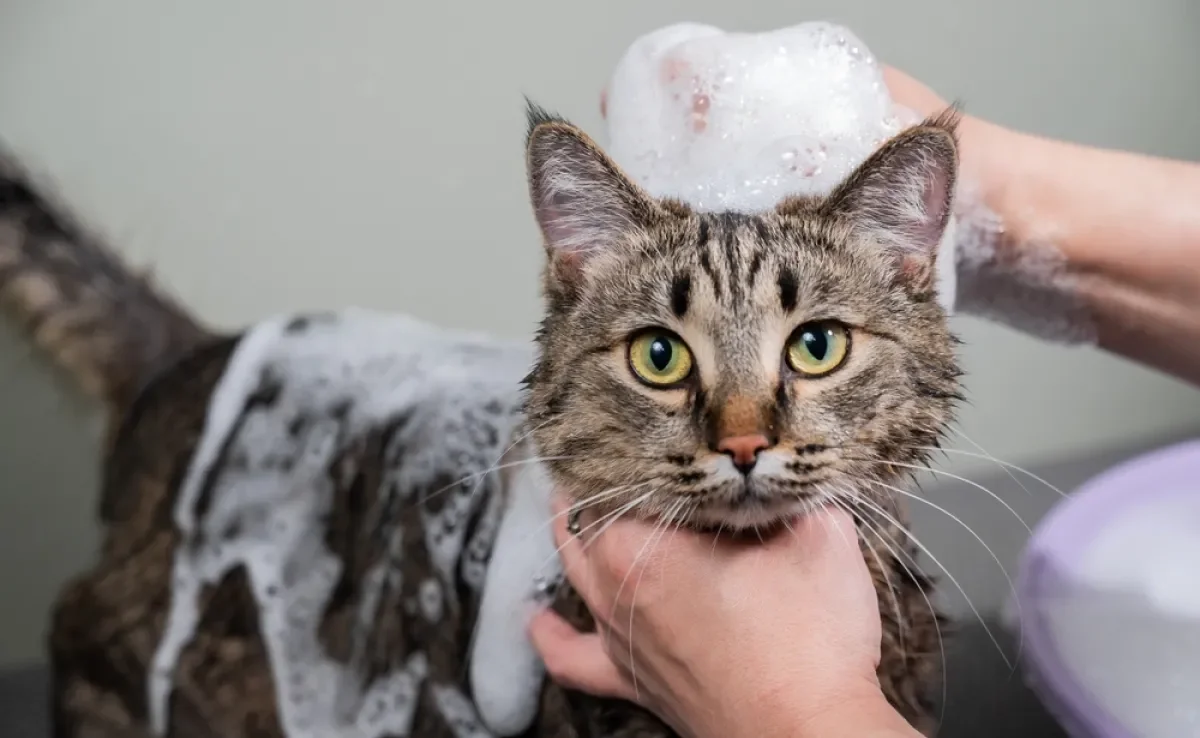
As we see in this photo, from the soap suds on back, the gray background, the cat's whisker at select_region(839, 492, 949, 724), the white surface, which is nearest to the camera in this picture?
the cat's whisker at select_region(839, 492, 949, 724)

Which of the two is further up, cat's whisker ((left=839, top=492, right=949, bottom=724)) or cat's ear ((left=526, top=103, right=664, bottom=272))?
cat's ear ((left=526, top=103, right=664, bottom=272))

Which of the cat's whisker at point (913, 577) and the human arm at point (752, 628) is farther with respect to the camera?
the cat's whisker at point (913, 577)

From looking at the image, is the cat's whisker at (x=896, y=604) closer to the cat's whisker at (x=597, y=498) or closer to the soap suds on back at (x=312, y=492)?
the cat's whisker at (x=597, y=498)

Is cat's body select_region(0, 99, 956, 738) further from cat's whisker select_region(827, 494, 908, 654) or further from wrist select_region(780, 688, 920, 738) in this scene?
wrist select_region(780, 688, 920, 738)

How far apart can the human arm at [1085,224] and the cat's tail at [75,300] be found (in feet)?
3.12

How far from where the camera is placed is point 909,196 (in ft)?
2.21

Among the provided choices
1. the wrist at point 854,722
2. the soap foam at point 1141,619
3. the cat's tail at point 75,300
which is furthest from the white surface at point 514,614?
the soap foam at point 1141,619

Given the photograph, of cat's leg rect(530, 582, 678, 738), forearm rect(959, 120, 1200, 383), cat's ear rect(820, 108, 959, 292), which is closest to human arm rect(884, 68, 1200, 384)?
forearm rect(959, 120, 1200, 383)

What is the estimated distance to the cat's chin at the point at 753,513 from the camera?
24.3 inches

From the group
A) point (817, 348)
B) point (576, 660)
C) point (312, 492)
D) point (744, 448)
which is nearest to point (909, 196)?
point (817, 348)

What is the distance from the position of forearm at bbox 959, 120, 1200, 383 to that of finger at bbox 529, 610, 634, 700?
0.57 metres

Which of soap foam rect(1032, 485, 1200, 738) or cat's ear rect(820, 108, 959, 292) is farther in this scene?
soap foam rect(1032, 485, 1200, 738)

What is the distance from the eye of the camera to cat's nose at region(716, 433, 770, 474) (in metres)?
0.58

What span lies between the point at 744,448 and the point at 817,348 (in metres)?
0.12
